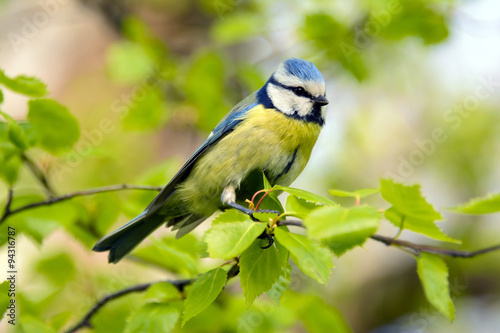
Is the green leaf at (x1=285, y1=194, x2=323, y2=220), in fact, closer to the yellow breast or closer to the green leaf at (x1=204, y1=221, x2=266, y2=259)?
the green leaf at (x1=204, y1=221, x2=266, y2=259)

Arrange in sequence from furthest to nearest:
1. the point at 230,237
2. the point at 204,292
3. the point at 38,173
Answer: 1. the point at 38,173
2. the point at 204,292
3. the point at 230,237

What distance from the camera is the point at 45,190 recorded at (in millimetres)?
1844

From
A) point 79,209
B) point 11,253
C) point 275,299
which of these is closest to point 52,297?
point 11,253

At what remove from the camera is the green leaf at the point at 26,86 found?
149 centimetres

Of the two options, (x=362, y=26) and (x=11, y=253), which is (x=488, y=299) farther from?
(x=11, y=253)

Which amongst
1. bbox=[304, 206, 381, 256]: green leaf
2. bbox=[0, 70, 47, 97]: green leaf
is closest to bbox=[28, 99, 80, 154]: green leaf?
bbox=[0, 70, 47, 97]: green leaf

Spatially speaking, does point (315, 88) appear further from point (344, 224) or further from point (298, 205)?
point (344, 224)

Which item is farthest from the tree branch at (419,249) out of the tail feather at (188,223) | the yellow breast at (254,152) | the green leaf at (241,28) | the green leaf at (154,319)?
the green leaf at (241,28)

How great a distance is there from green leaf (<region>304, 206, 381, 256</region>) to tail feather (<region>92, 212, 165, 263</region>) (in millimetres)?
1073

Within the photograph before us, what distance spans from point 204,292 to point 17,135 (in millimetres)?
812

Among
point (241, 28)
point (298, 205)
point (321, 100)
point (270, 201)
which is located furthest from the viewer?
point (241, 28)

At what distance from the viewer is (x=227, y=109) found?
8.04 feet

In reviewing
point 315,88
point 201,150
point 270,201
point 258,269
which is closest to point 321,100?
point 315,88

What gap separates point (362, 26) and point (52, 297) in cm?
196
